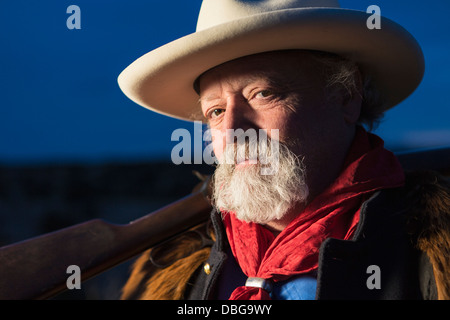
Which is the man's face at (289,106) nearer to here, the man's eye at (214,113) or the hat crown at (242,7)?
the man's eye at (214,113)

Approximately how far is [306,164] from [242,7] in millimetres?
712

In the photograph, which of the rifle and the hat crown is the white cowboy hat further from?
the rifle

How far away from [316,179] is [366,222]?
303 mm

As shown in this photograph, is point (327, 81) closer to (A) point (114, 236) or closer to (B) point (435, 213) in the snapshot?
(B) point (435, 213)

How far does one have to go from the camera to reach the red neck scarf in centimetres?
158

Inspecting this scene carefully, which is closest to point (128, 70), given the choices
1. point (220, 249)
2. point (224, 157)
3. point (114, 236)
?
Result: point (224, 157)

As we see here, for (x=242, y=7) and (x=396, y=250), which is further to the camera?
(x=242, y=7)

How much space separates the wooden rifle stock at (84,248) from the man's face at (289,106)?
56 centimetres

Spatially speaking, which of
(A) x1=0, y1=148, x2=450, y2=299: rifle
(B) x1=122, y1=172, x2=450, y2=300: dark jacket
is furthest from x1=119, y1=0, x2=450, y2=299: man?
(A) x1=0, y1=148, x2=450, y2=299: rifle

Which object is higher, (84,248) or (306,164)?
(306,164)

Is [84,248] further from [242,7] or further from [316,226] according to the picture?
[242,7]

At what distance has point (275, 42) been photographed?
1689mm

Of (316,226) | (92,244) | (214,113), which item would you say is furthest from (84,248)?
(316,226)
